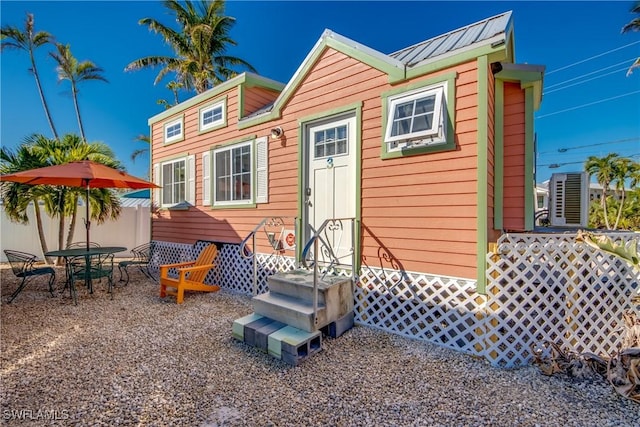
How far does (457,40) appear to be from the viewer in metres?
3.88

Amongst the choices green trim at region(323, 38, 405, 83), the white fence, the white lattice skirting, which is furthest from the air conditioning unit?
the white fence

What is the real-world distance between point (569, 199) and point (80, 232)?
40.8ft

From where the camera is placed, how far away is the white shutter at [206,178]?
647cm

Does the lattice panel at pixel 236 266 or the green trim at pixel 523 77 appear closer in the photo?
the green trim at pixel 523 77

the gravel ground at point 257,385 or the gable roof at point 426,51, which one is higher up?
the gable roof at point 426,51

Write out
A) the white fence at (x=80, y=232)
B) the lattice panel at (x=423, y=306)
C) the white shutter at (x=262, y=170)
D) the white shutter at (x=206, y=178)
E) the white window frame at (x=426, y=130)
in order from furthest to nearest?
1. the white fence at (x=80, y=232)
2. the white shutter at (x=206, y=178)
3. the white shutter at (x=262, y=170)
4. the white window frame at (x=426, y=130)
5. the lattice panel at (x=423, y=306)

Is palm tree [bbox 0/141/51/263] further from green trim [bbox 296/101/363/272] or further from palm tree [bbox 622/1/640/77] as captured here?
palm tree [bbox 622/1/640/77]

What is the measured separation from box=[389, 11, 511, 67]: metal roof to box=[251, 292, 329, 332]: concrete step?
3310 millimetres

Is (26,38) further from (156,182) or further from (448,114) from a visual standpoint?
(448,114)

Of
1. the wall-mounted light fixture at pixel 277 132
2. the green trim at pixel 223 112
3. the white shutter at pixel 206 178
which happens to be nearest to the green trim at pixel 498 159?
the wall-mounted light fixture at pixel 277 132

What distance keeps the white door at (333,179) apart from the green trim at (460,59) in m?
1.04

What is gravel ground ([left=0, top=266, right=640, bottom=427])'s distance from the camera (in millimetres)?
2133

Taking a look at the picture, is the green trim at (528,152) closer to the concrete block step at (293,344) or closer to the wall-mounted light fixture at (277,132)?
the concrete block step at (293,344)

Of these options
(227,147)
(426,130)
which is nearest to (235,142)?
(227,147)
